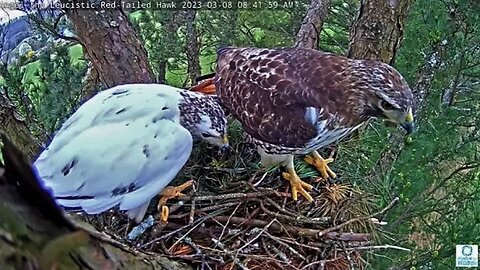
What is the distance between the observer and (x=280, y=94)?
1.67 meters

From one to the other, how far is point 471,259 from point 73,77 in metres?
2.09

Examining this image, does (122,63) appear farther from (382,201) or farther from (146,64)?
(382,201)

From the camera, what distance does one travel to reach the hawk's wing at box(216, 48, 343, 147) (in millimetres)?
1611

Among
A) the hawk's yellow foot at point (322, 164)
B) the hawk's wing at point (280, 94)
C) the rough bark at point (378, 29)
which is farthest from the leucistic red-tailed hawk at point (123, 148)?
the rough bark at point (378, 29)

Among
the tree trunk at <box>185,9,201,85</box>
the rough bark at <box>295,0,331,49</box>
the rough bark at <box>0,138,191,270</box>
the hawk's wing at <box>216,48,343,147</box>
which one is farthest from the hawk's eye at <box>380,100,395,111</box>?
the tree trunk at <box>185,9,201,85</box>

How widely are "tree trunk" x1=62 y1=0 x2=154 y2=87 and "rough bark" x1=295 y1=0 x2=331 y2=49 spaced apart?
2.14 ft

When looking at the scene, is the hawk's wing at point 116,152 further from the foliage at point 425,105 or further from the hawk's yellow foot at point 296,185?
the foliage at point 425,105

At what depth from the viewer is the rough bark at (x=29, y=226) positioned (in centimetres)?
30

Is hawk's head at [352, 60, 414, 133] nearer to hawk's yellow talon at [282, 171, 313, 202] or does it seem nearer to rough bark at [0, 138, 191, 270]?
hawk's yellow talon at [282, 171, 313, 202]

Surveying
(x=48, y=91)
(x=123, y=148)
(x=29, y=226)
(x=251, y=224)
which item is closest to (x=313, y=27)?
(x=251, y=224)

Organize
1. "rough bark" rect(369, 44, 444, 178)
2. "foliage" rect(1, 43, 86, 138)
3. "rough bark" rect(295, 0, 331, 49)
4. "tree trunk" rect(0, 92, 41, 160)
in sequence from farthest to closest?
1. "rough bark" rect(369, 44, 444, 178)
2. "foliage" rect(1, 43, 86, 138)
3. "rough bark" rect(295, 0, 331, 49)
4. "tree trunk" rect(0, 92, 41, 160)

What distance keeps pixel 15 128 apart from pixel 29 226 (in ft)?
5.16

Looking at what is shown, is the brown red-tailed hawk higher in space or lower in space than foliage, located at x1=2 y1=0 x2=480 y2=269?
higher

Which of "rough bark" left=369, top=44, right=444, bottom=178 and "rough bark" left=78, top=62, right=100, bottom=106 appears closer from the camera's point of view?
"rough bark" left=78, top=62, right=100, bottom=106
